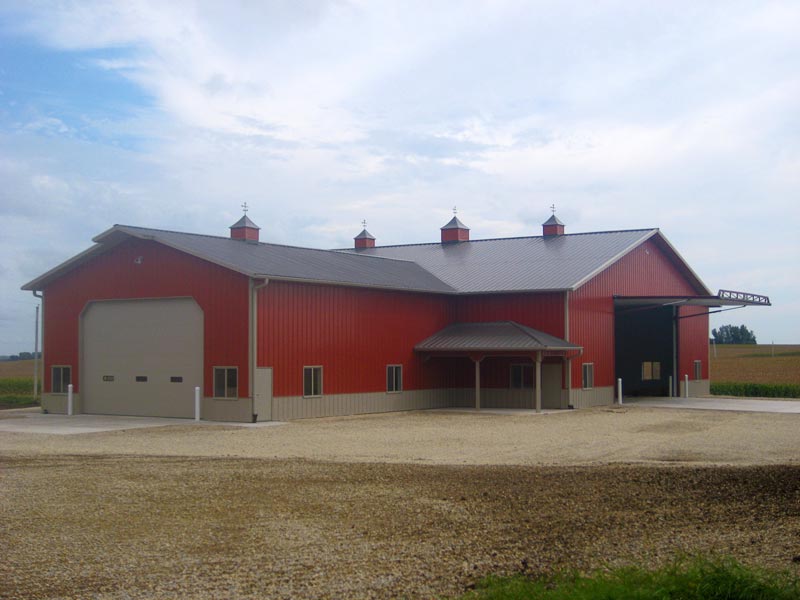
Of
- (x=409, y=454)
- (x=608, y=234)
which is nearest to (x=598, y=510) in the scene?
(x=409, y=454)

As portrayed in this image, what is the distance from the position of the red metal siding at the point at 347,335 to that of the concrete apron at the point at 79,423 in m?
2.26

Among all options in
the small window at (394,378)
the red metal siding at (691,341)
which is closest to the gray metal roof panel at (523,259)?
the small window at (394,378)

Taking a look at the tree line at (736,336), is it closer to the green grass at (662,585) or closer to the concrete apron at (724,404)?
the concrete apron at (724,404)

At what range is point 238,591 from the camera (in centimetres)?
810

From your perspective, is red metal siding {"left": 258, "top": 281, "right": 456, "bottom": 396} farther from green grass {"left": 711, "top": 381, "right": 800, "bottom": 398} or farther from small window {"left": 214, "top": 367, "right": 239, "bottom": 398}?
green grass {"left": 711, "top": 381, "right": 800, "bottom": 398}

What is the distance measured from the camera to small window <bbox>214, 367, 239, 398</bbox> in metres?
27.2

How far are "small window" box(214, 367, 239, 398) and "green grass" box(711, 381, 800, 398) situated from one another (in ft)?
89.2

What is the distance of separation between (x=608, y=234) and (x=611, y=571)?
3222 centimetres

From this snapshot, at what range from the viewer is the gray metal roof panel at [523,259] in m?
34.2

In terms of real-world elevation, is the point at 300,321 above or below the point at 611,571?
above

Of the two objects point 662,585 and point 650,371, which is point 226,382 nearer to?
point 662,585

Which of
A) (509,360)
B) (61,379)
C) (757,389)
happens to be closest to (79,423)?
(61,379)

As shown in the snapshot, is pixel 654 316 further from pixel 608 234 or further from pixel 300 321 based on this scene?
pixel 300 321

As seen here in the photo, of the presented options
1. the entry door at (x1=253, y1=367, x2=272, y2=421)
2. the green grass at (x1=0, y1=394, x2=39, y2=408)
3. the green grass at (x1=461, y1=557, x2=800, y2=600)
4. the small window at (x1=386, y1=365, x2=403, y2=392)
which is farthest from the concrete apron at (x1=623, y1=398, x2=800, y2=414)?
the green grass at (x1=461, y1=557, x2=800, y2=600)
